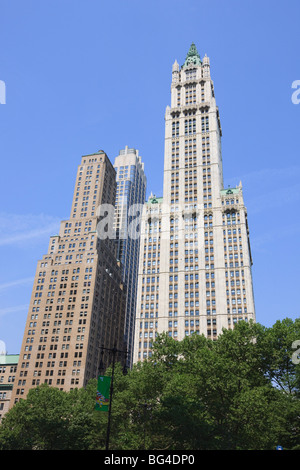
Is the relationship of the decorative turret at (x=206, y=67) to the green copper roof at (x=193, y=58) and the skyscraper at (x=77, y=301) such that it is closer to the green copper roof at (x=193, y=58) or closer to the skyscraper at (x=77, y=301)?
the green copper roof at (x=193, y=58)

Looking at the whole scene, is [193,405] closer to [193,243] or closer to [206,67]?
[193,243]

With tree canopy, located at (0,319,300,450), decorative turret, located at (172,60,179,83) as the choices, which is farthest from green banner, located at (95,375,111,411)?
decorative turret, located at (172,60,179,83)

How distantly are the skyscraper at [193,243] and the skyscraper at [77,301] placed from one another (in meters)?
18.0

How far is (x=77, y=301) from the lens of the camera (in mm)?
125125

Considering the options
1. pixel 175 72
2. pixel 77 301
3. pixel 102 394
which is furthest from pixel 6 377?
pixel 175 72

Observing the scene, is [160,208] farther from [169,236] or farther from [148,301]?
[148,301]

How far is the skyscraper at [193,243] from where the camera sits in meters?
106

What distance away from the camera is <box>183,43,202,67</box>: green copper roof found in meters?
156

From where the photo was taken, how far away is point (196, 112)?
14050cm

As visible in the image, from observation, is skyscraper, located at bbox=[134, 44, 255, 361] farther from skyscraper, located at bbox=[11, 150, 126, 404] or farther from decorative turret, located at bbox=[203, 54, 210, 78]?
skyscraper, located at bbox=[11, 150, 126, 404]

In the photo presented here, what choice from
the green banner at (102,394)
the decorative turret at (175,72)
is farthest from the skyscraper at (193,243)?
the green banner at (102,394)

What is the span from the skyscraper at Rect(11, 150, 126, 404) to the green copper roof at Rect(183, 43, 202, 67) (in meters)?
48.2

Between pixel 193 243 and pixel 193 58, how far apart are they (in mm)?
81704

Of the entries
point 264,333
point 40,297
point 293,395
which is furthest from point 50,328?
point 293,395
